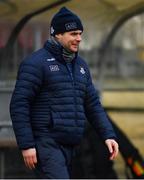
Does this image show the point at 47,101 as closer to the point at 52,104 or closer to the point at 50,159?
the point at 52,104

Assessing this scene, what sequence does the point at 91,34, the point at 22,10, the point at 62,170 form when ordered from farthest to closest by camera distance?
the point at 91,34 < the point at 22,10 < the point at 62,170

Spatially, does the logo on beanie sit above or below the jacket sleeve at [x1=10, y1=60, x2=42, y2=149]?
above

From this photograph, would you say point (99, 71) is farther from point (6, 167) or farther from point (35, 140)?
point (35, 140)

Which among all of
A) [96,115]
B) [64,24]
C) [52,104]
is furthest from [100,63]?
[52,104]

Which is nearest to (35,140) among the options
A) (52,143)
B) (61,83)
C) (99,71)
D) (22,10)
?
(52,143)

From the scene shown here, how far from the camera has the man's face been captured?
4441mm

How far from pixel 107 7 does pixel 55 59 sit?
7.74 ft

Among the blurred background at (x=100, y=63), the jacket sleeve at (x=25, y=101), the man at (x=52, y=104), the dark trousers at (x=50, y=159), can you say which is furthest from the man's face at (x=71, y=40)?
the blurred background at (x=100, y=63)

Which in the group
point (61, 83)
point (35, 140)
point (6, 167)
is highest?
point (61, 83)

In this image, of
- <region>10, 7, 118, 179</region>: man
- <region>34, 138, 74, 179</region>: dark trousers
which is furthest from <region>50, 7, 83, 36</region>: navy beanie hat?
<region>34, 138, 74, 179</region>: dark trousers

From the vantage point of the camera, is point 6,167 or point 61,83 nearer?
point 61,83

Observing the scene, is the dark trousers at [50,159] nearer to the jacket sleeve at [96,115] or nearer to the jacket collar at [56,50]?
the jacket sleeve at [96,115]

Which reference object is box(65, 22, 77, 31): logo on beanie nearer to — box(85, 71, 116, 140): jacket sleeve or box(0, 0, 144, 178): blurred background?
box(85, 71, 116, 140): jacket sleeve

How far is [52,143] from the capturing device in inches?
174
